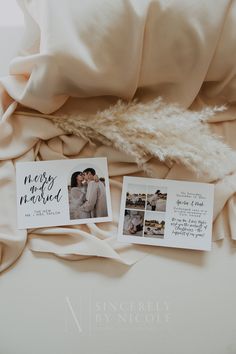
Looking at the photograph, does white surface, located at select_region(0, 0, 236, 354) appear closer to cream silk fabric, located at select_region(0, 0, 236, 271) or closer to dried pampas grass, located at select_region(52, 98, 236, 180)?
cream silk fabric, located at select_region(0, 0, 236, 271)

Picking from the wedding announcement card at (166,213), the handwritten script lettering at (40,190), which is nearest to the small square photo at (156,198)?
the wedding announcement card at (166,213)

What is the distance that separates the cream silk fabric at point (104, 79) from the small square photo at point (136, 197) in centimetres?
3

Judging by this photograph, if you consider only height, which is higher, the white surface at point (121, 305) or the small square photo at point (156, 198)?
the small square photo at point (156, 198)

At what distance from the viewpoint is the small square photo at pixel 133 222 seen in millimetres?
975

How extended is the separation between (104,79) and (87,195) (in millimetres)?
291

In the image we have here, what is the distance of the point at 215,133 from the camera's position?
1.05 metres

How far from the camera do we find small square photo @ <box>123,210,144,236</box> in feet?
3.20

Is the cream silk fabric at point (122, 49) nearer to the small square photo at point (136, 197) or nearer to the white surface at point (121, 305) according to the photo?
the small square photo at point (136, 197)

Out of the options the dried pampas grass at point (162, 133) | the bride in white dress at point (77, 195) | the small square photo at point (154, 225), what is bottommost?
the small square photo at point (154, 225)

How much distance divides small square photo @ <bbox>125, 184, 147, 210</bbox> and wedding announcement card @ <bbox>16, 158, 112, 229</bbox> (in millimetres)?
51

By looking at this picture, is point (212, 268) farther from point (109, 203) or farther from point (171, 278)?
point (109, 203)

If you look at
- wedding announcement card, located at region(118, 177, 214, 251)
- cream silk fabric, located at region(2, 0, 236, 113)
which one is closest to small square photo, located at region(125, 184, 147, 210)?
wedding announcement card, located at region(118, 177, 214, 251)

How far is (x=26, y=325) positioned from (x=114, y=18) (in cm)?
73

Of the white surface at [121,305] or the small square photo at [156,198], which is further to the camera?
the small square photo at [156,198]
